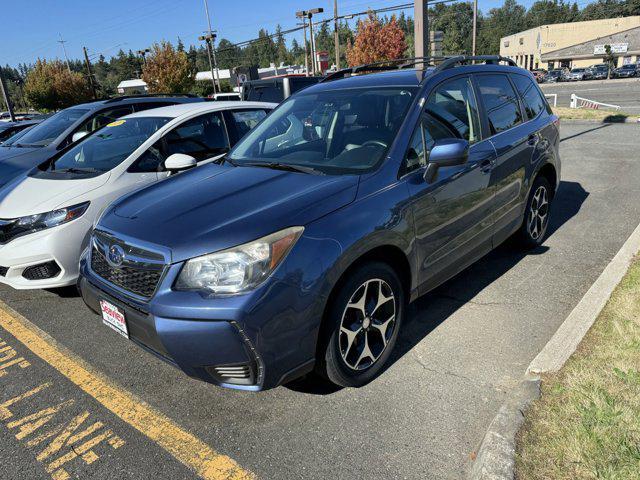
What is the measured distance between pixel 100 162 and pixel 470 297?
12.8ft

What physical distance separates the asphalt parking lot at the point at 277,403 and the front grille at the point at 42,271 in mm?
362

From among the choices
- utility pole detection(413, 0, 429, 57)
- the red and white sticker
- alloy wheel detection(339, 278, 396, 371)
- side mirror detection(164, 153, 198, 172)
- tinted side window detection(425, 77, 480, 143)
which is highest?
utility pole detection(413, 0, 429, 57)

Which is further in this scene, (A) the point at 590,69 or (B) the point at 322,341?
(A) the point at 590,69

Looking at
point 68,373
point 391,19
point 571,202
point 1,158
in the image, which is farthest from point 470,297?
point 391,19

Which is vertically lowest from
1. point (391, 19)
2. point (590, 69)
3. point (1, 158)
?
point (590, 69)

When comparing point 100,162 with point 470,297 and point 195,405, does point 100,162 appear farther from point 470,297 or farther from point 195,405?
point 470,297

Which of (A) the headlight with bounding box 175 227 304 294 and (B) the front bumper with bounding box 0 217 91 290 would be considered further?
(B) the front bumper with bounding box 0 217 91 290

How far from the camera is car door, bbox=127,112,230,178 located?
5.00 metres

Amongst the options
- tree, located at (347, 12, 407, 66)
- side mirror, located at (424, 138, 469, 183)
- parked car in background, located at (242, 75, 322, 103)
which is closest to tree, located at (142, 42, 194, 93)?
tree, located at (347, 12, 407, 66)

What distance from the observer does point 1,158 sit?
7.15 meters

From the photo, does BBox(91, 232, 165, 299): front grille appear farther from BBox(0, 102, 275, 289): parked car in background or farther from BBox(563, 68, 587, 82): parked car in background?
BBox(563, 68, 587, 82): parked car in background

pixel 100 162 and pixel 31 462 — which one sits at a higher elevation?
pixel 100 162

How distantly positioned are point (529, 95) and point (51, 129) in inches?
289

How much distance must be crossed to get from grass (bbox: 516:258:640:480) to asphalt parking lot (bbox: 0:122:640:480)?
281 mm
